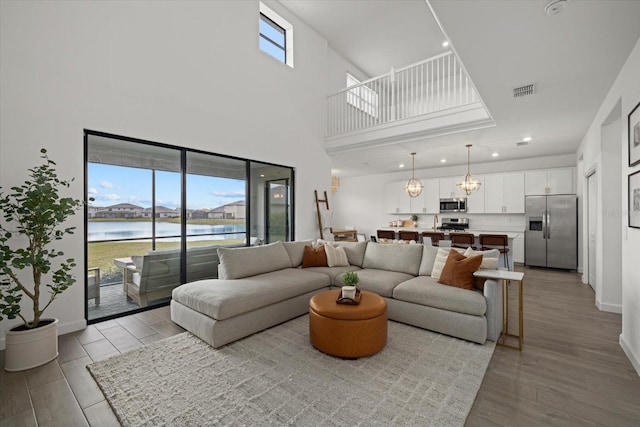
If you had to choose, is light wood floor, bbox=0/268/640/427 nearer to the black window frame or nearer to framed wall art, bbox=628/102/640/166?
framed wall art, bbox=628/102/640/166

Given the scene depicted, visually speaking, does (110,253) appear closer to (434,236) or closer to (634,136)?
(434,236)

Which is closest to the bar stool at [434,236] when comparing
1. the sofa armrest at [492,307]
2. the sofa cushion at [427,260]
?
the sofa cushion at [427,260]

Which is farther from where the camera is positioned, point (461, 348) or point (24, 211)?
point (461, 348)

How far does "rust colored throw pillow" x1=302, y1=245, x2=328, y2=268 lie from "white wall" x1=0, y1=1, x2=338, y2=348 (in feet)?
6.11

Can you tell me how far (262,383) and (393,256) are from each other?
258 cm

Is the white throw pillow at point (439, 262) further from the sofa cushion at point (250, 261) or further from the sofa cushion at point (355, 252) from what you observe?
the sofa cushion at point (250, 261)


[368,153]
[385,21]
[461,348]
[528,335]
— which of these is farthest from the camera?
[368,153]

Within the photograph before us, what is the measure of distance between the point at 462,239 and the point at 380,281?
2.89m

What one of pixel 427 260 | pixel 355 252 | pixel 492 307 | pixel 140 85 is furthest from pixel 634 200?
pixel 140 85

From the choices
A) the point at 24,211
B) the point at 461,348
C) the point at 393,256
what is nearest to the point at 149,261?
the point at 24,211

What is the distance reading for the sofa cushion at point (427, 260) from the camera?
12.7 feet

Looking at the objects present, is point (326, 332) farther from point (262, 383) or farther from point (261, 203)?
point (261, 203)

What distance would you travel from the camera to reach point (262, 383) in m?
2.22

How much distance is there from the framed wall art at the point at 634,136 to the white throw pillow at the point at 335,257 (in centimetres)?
328
